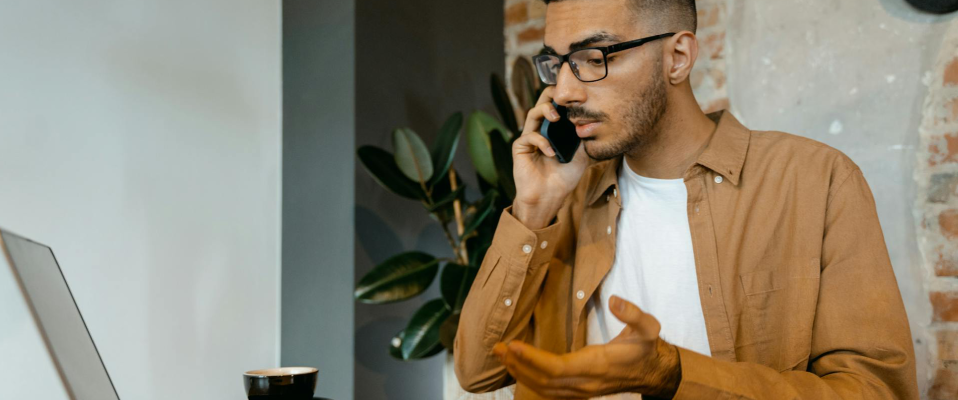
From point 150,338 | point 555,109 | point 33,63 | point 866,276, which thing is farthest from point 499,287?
point 33,63

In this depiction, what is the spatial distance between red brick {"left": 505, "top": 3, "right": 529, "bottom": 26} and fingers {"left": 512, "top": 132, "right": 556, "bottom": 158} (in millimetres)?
1378

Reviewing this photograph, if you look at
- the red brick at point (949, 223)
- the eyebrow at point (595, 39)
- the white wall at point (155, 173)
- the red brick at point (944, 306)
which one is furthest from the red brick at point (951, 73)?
the white wall at point (155, 173)

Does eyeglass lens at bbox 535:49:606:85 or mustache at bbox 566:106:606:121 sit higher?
eyeglass lens at bbox 535:49:606:85

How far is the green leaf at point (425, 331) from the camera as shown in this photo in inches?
76.9

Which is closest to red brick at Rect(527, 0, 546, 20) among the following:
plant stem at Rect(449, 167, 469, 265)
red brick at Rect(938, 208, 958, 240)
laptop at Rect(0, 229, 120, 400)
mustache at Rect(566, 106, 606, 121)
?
plant stem at Rect(449, 167, 469, 265)

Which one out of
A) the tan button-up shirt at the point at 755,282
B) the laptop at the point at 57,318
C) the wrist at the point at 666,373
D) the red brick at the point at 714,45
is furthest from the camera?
the red brick at the point at 714,45

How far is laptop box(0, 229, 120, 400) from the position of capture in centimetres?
87

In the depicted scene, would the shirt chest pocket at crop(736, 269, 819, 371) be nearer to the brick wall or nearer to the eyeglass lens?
the eyeglass lens

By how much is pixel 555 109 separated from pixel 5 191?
1.26m

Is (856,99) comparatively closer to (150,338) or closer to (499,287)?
(499,287)

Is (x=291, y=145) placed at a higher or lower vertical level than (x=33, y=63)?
lower

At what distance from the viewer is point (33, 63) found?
5.63 ft

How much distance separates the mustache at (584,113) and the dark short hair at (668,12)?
0.69ft

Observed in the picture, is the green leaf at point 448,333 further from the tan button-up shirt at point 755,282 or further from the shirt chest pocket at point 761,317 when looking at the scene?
the shirt chest pocket at point 761,317
